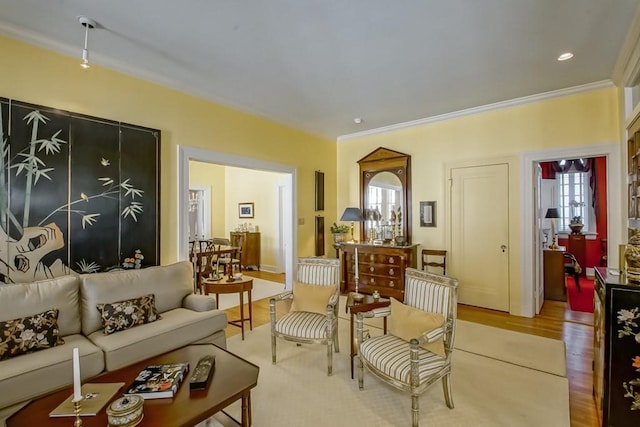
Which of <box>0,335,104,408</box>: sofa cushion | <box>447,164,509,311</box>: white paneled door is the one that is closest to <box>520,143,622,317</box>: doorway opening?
<box>447,164,509,311</box>: white paneled door

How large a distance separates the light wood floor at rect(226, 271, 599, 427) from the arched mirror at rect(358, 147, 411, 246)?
5.39ft

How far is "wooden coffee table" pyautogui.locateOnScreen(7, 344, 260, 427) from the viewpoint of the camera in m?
1.51

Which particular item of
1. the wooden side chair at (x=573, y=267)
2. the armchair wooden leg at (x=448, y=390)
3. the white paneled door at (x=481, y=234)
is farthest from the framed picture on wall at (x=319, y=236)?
the wooden side chair at (x=573, y=267)

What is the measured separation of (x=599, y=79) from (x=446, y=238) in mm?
2705

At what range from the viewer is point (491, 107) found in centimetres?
444

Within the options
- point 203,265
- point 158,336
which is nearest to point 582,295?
point 158,336

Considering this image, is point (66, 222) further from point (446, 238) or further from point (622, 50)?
point (622, 50)

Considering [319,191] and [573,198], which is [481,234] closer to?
[319,191]

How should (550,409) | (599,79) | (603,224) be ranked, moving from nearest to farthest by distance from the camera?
(550,409)
(599,79)
(603,224)

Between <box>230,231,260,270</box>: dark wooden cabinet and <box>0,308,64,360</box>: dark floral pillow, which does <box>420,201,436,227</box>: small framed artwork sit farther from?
<box>0,308,64,360</box>: dark floral pillow

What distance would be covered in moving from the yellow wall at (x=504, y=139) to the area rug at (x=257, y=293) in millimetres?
2478

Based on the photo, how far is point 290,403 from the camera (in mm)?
2354

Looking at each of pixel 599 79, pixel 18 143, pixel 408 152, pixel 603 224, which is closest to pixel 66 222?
pixel 18 143

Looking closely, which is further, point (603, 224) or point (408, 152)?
point (603, 224)
